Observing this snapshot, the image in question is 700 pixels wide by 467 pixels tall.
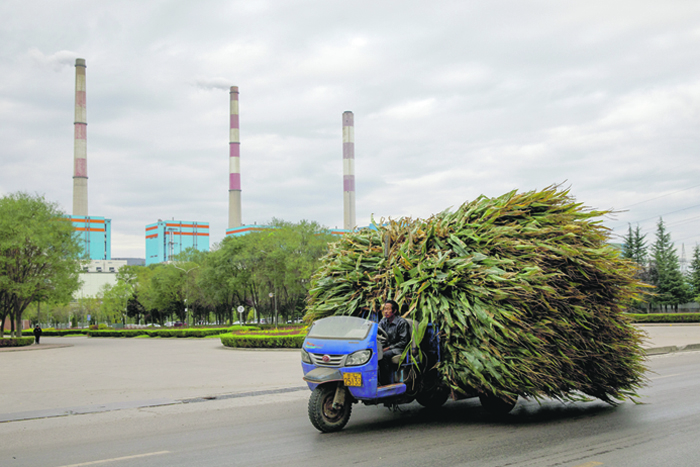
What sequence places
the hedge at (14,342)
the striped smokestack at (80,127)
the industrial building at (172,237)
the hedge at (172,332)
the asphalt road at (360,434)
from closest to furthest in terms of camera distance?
the asphalt road at (360,434) < the hedge at (14,342) < the hedge at (172,332) < the striped smokestack at (80,127) < the industrial building at (172,237)

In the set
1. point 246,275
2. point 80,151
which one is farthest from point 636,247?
point 80,151

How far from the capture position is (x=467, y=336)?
770 centimetres

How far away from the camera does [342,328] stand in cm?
802

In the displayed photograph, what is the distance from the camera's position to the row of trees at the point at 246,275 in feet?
179

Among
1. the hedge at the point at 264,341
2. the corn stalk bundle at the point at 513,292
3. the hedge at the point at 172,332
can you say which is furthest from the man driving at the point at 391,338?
the hedge at the point at 172,332

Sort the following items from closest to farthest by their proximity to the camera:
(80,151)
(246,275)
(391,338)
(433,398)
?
(391,338) → (433,398) → (246,275) → (80,151)

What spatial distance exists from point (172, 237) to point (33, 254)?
95.1 meters

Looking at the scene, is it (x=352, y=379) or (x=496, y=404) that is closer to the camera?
(x=352, y=379)

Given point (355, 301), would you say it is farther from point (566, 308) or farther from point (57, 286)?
point (57, 286)

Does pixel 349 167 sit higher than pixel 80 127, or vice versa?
pixel 80 127

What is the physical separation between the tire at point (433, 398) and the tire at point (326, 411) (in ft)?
4.21

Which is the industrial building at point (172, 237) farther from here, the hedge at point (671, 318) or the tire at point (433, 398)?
the tire at point (433, 398)

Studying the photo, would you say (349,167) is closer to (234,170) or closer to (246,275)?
(234,170)

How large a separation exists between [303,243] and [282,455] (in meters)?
49.4
